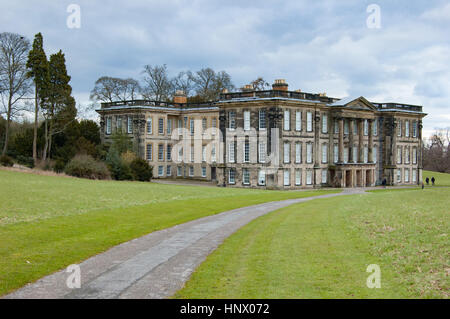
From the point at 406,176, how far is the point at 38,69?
173 ft

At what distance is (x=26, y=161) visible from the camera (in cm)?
5566

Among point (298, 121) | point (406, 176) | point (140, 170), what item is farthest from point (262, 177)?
point (406, 176)

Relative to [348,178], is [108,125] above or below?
above

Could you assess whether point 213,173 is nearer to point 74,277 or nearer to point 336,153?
point 336,153

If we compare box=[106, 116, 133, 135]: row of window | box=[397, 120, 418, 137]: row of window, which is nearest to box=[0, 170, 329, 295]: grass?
box=[106, 116, 133, 135]: row of window

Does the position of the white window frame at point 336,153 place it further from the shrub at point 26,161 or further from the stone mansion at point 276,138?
the shrub at point 26,161

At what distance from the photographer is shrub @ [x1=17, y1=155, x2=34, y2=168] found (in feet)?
180

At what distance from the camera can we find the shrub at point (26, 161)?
5499 centimetres

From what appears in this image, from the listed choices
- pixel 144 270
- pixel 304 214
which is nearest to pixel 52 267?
pixel 144 270

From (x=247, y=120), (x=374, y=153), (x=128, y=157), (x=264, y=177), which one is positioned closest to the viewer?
(x=264, y=177)

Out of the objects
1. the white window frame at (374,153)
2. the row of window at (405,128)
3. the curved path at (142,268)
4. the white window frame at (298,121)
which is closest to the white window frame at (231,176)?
the white window frame at (298,121)

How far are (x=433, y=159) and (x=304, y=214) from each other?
96.8m

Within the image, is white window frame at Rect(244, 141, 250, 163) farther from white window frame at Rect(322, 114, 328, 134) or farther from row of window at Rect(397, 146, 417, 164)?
row of window at Rect(397, 146, 417, 164)

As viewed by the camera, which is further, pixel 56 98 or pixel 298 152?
pixel 298 152
